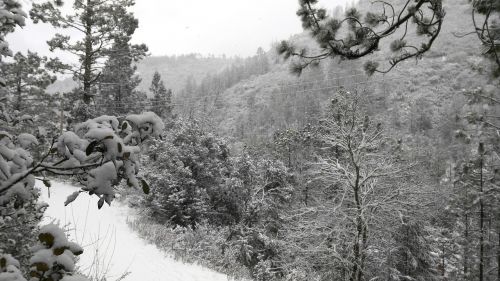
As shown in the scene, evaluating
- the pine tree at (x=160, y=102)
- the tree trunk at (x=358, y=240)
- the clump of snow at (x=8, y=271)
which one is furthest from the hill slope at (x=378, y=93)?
the clump of snow at (x=8, y=271)

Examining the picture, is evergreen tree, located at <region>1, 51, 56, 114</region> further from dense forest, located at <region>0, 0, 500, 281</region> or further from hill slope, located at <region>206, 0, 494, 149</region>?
hill slope, located at <region>206, 0, 494, 149</region>

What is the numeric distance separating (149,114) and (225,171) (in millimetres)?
19001

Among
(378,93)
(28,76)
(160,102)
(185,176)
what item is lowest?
(185,176)

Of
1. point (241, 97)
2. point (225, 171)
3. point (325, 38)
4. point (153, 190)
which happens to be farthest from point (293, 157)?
point (241, 97)

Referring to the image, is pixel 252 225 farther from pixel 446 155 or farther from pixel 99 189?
pixel 446 155

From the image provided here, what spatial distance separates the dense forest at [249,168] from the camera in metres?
1.72

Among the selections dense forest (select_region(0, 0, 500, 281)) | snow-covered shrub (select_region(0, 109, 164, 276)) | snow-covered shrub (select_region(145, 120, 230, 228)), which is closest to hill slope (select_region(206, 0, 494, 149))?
dense forest (select_region(0, 0, 500, 281))

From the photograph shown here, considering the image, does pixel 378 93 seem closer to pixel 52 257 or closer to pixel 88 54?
pixel 88 54

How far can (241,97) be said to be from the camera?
12438cm

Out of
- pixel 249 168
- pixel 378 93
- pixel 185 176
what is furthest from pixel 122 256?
pixel 378 93

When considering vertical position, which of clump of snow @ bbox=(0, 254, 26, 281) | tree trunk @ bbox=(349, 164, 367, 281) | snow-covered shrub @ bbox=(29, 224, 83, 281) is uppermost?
snow-covered shrub @ bbox=(29, 224, 83, 281)

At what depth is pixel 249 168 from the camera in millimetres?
20641

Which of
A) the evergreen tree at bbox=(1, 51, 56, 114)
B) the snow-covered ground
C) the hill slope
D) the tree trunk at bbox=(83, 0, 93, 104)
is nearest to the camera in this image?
the snow-covered ground

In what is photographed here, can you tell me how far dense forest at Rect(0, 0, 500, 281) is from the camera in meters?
1.72
